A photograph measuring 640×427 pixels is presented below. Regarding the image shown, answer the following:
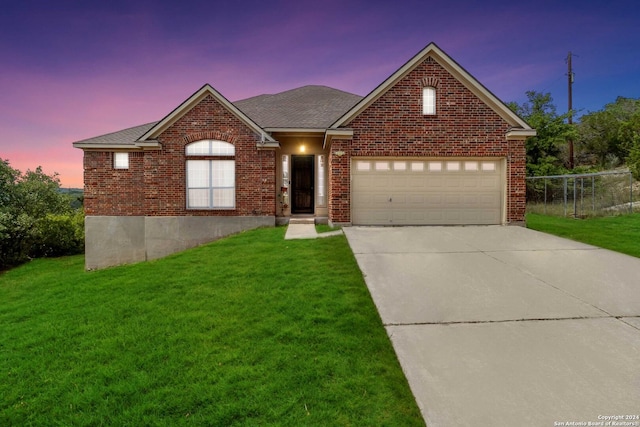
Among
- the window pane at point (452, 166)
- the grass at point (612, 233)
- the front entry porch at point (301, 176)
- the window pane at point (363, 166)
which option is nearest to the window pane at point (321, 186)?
the front entry porch at point (301, 176)

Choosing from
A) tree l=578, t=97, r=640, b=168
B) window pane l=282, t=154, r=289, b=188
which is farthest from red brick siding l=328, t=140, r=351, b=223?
tree l=578, t=97, r=640, b=168

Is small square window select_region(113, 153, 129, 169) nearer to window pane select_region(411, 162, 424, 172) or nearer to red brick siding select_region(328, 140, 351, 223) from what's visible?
red brick siding select_region(328, 140, 351, 223)

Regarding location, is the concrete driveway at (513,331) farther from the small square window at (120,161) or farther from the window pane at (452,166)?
the small square window at (120,161)

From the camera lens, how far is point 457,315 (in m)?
4.54

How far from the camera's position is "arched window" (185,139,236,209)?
12438 millimetres

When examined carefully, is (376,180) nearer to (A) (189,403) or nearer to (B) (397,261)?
(B) (397,261)

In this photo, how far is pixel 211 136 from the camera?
1235 centimetres

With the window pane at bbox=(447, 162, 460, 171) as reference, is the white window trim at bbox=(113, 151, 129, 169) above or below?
above

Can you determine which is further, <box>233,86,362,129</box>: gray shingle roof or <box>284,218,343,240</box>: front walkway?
<box>233,86,362,129</box>: gray shingle roof

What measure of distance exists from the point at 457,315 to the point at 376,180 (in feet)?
25.2

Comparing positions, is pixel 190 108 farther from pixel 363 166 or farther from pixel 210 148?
pixel 363 166

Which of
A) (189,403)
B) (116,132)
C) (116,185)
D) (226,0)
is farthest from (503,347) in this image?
(226,0)

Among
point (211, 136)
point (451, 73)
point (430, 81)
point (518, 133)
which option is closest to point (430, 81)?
point (430, 81)

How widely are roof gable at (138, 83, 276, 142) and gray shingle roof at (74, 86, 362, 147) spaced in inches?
37.1
